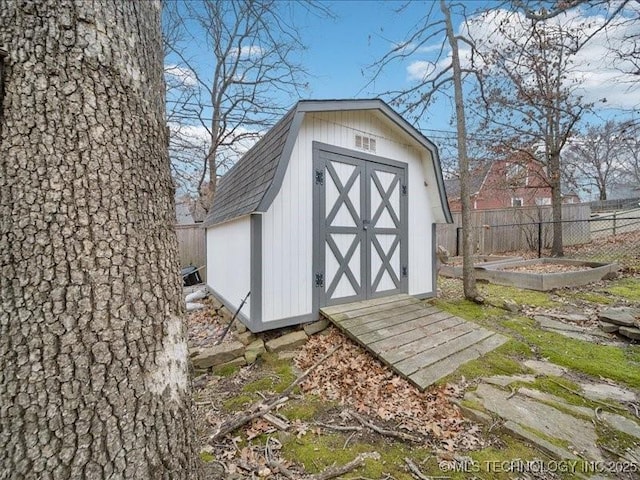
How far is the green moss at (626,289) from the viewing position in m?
5.66

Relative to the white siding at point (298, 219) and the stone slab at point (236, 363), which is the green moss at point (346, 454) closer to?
the stone slab at point (236, 363)

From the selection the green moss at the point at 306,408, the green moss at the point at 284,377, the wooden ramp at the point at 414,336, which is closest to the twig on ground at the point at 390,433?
the green moss at the point at 306,408

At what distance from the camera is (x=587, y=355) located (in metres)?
3.51

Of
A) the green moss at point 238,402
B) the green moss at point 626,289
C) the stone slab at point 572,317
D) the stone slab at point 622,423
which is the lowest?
the green moss at point 238,402

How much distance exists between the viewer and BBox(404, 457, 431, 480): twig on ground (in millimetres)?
1922

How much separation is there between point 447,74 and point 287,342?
5.95 m

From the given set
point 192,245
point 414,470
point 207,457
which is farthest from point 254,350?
point 192,245

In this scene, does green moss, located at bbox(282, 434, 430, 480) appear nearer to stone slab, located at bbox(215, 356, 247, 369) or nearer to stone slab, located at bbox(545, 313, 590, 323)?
stone slab, located at bbox(215, 356, 247, 369)

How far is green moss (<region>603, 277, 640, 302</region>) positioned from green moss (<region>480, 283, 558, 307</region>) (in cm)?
123

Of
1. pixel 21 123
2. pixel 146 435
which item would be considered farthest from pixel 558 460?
pixel 21 123

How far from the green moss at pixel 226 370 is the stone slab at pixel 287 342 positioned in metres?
0.50

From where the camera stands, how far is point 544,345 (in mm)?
3859

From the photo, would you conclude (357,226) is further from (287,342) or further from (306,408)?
(306,408)

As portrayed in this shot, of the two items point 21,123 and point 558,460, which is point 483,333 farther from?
point 21,123
